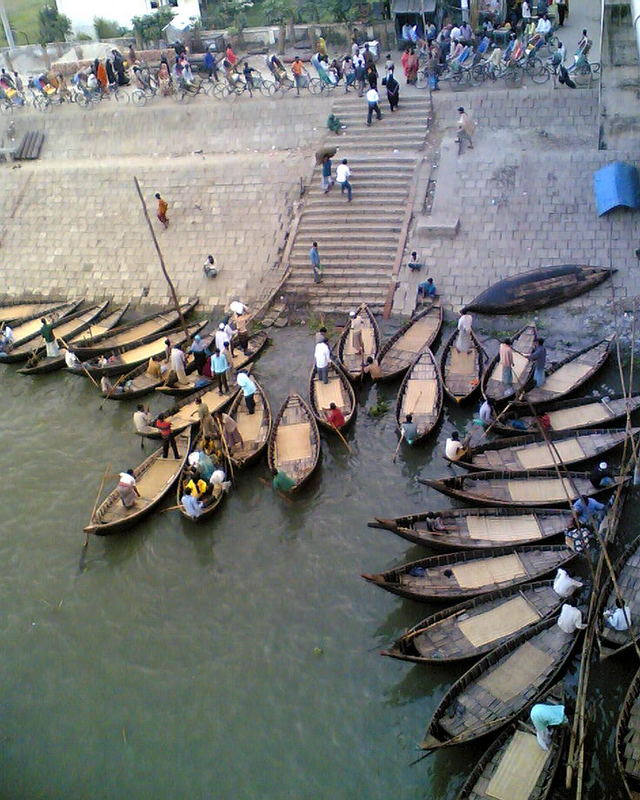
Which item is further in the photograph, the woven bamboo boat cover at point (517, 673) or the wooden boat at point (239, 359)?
the wooden boat at point (239, 359)

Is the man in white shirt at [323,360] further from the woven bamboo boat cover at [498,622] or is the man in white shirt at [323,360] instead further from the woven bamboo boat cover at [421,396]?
the woven bamboo boat cover at [498,622]

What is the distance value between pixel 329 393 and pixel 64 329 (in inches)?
413

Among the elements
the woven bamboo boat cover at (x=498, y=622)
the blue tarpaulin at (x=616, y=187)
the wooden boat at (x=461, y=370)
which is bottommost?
the woven bamboo boat cover at (x=498, y=622)

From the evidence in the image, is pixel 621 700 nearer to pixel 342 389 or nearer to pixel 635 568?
pixel 635 568

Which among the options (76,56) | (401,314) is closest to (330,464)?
(401,314)

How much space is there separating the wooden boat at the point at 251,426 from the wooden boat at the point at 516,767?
8971mm

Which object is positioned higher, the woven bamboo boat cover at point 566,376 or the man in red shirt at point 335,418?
the man in red shirt at point 335,418

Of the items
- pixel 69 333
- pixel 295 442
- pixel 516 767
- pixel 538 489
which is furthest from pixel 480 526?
pixel 69 333

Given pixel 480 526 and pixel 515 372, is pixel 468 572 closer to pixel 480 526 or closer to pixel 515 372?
pixel 480 526

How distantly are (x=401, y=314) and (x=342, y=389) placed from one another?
406 centimetres

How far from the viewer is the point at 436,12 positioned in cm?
3031

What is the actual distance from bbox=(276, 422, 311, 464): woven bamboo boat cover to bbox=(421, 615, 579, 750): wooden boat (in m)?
7.13

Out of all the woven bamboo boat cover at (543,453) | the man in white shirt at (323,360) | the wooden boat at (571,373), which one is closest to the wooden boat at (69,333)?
the man in white shirt at (323,360)

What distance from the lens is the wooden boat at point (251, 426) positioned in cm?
1848
